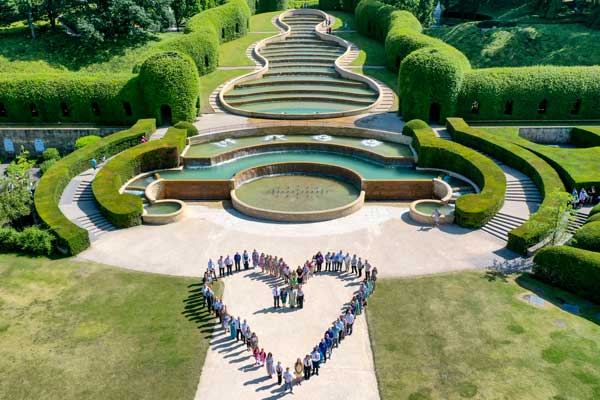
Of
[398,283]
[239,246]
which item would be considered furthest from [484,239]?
[239,246]

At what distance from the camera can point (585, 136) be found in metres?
40.9

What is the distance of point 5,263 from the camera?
2583 cm

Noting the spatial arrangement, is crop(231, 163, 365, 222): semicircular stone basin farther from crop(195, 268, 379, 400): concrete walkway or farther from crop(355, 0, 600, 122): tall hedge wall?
crop(355, 0, 600, 122): tall hedge wall

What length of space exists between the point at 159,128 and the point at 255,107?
34.9 ft

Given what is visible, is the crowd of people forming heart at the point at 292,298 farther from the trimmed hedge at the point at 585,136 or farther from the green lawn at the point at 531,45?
the green lawn at the point at 531,45

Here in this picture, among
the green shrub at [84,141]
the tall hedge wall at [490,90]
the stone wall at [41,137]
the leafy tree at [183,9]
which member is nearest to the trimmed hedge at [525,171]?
the tall hedge wall at [490,90]

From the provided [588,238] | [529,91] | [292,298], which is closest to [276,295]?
[292,298]

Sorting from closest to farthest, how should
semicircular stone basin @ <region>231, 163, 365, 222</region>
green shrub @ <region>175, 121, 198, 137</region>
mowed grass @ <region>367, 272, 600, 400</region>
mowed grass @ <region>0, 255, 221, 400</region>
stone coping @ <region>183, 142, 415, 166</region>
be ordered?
mowed grass @ <region>367, 272, 600, 400</region> → mowed grass @ <region>0, 255, 221, 400</region> → semicircular stone basin @ <region>231, 163, 365, 222</region> → stone coping @ <region>183, 142, 415, 166</region> → green shrub @ <region>175, 121, 198, 137</region>

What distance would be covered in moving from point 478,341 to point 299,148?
25.3 meters

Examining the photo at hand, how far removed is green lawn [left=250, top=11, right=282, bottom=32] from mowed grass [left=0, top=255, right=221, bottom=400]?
56.9m

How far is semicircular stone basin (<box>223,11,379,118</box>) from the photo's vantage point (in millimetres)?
49750

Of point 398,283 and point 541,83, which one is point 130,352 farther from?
point 541,83

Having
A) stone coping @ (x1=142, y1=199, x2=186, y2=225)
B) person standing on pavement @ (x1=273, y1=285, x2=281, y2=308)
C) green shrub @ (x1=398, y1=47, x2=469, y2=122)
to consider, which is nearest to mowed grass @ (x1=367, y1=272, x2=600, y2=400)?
person standing on pavement @ (x1=273, y1=285, x2=281, y2=308)

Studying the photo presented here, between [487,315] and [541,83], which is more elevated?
[541,83]
